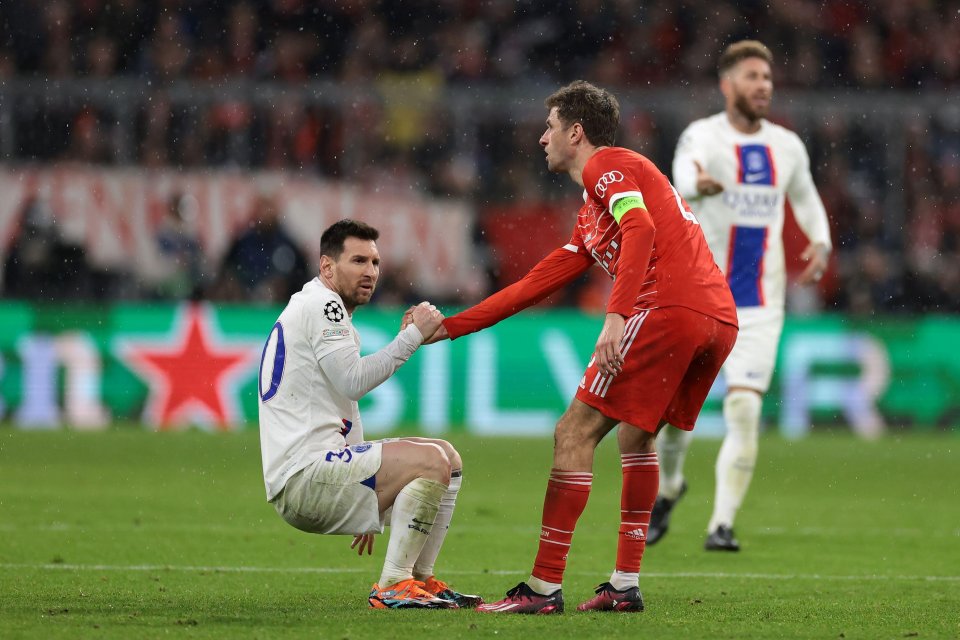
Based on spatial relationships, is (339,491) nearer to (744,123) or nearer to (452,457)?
(452,457)

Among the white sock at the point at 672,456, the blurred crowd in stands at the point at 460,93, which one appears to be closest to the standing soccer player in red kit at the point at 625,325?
the white sock at the point at 672,456

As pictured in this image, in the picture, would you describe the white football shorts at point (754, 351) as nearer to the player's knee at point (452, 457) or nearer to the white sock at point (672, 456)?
the white sock at point (672, 456)

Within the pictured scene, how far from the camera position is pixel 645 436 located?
598cm

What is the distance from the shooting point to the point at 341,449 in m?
5.69

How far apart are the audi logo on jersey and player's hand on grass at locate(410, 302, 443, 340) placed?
78cm

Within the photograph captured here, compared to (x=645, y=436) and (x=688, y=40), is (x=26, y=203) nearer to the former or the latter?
(x=688, y=40)

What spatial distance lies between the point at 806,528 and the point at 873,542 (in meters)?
0.75

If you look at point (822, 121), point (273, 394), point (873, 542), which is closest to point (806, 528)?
point (873, 542)

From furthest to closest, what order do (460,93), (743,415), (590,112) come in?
1. (460,93)
2. (743,415)
3. (590,112)

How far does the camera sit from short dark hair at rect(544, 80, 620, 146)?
19.4 feet

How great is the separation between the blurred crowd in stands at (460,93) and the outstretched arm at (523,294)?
10197 mm

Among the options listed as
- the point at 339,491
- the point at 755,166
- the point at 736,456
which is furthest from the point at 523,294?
the point at 755,166

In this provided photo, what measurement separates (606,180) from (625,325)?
0.57 metres

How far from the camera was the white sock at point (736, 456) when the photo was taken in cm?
830
